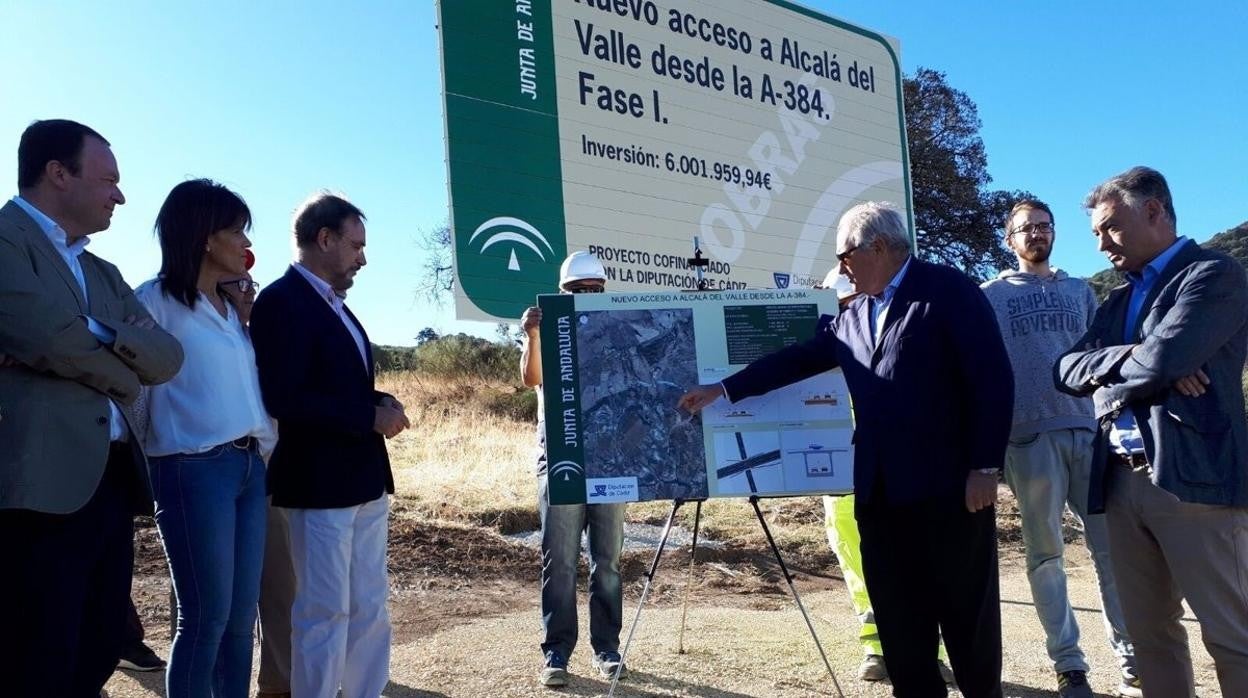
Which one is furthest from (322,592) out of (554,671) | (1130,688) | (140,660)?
(1130,688)

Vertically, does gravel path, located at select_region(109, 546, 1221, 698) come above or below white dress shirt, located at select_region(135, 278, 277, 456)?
below

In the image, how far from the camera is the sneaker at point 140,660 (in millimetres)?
4645

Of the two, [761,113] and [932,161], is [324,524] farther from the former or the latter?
[932,161]

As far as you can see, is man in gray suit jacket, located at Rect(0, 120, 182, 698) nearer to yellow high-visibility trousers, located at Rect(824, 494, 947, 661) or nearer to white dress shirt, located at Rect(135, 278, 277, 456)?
white dress shirt, located at Rect(135, 278, 277, 456)

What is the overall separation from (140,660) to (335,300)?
93.9 inches

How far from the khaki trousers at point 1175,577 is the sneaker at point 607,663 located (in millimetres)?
2298

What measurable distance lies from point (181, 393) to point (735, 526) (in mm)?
6446

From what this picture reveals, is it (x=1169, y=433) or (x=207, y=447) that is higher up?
(x=207, y=447)

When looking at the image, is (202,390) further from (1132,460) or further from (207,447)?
(1132,460)

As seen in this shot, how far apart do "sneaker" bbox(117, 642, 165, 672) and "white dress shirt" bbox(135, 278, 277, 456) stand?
2087 millimetres

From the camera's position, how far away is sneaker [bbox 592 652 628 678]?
460cm

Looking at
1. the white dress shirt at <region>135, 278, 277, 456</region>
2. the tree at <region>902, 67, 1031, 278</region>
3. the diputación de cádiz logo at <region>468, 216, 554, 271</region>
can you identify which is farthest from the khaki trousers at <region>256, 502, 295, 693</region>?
the tree at <region>902, 67, 1031, 278</region>

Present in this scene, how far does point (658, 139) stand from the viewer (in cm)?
666

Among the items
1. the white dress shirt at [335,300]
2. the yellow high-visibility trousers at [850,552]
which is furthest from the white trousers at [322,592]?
the yellow high-visibility trousers at [850,552]
